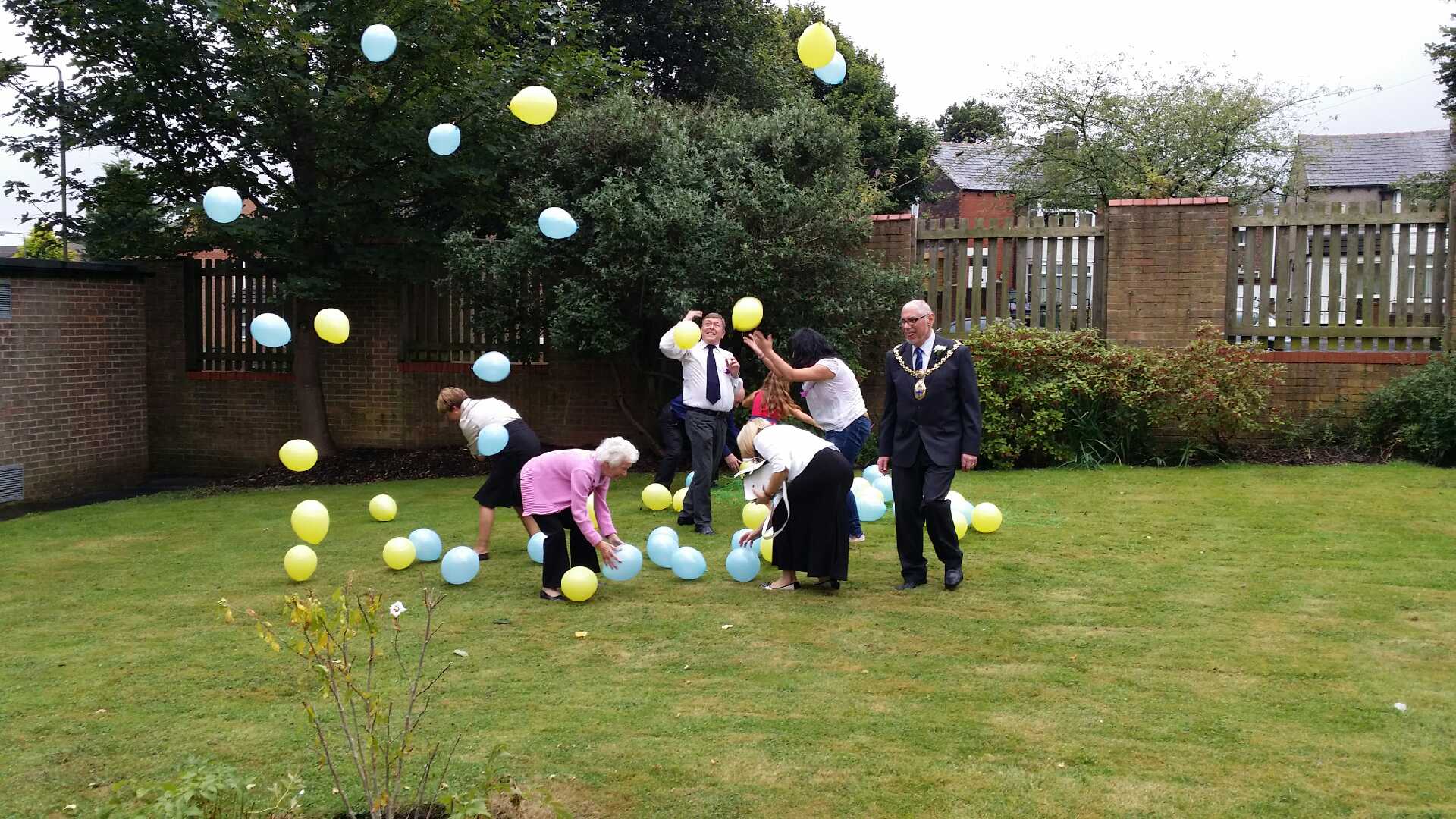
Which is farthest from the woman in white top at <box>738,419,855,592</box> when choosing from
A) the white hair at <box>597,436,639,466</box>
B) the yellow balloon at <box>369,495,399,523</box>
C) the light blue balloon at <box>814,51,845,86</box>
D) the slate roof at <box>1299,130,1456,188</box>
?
the slate roof at <box>1299,130,1456,188</box>

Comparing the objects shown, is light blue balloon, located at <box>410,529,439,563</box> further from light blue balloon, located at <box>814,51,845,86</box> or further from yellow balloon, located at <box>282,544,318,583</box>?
light blue balloon, located at <box>814,51,845,86</box>

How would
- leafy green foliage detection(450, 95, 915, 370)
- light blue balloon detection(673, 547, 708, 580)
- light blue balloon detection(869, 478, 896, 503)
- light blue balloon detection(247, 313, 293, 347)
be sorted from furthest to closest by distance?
1. leafy green foliage detection(450, 95, 915, 370)
2. light blue balloon detection(869, 478, 896, 503)
3. light blue balloon detection(247, 313, 293, 347)
4. light blue balloon detection(673, 547, 708, 580)


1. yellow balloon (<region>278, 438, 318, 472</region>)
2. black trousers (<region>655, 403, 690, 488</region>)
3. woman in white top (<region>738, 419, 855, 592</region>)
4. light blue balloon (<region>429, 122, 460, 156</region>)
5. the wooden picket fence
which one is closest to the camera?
woman in white top (<region>738, 419, 855, 592</region>)

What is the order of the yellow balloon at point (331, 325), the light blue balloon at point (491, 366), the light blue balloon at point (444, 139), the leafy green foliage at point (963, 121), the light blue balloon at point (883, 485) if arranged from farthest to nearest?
the leafy green foliage at point (963, 121)
the light blue balloon at point (883, 485)
the light blue balloon at point (444, 139)
the yellow balloon at point (331, 325)
the light blue balloon at point (491, 366)

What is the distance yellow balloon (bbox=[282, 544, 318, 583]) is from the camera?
7.26 m

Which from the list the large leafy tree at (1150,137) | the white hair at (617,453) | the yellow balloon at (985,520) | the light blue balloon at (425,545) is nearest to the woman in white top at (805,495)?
the white hair at (617,453)

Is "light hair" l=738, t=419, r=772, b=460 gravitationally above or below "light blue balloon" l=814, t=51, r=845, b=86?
below

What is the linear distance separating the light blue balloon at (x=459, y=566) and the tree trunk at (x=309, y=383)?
281 inches

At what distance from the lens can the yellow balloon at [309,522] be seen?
752 cm

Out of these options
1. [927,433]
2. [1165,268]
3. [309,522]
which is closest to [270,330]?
[309,522]

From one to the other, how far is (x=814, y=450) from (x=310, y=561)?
333 cm

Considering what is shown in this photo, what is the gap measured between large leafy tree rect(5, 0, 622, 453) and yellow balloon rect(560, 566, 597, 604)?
671 cm

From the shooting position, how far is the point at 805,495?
665 centimetres

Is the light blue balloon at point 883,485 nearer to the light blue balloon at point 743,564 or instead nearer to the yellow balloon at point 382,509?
the light blue balloon at point 743,564
